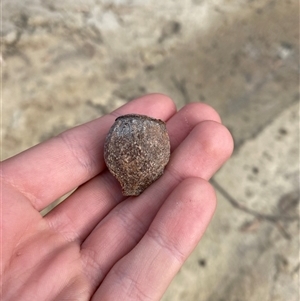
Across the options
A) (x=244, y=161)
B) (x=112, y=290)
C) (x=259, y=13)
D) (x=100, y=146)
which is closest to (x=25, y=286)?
(x=112, y=290)

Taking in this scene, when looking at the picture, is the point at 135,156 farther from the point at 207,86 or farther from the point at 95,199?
the point at 207,86

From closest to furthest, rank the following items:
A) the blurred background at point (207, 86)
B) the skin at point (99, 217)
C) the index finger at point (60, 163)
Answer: the skin at point (99, 217), the index finger at point (60, 163), the blurred background at point (207, 86)

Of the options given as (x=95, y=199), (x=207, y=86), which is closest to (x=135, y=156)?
(x=95, y=199)

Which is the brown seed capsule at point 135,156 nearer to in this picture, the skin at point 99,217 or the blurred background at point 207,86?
the skin at point 99,217

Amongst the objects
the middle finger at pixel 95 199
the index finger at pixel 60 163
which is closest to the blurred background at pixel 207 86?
the middle finger at pixel 95 199

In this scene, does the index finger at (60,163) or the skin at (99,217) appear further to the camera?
the index finger at (60,163)

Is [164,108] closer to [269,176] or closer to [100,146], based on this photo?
[100,146]
